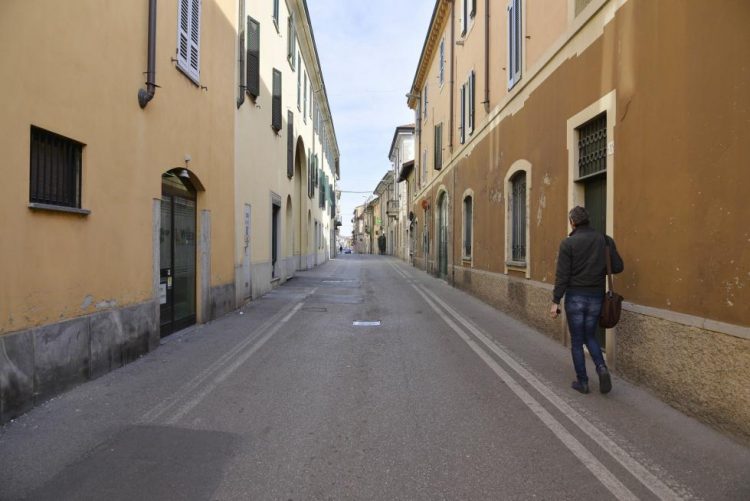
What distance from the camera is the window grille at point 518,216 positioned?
9.93m

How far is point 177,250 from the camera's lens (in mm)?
8000

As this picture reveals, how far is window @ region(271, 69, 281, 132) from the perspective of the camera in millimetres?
15066

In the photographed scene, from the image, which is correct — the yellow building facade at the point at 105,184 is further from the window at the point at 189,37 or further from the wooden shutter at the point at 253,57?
the wooden shutter at the point at 253,57

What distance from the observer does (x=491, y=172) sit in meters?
12.1

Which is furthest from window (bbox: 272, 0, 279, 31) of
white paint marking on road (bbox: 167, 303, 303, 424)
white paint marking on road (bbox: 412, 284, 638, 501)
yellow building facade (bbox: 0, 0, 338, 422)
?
white paint marking on road (bbox: 412, 284, 638, 501)

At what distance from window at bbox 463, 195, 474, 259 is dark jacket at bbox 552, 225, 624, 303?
986 cm

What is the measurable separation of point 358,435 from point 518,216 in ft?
24.4

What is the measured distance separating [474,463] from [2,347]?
12.5ft

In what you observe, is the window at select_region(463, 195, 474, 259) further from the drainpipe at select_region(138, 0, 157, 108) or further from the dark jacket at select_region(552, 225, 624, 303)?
the drainpipe at select_region(138, 0, 157, 108)

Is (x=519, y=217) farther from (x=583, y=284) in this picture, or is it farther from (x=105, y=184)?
(x=105, y=184)

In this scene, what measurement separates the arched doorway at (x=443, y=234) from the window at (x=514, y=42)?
9022mm

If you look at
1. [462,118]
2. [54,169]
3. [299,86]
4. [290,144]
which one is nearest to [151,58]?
[54,169]

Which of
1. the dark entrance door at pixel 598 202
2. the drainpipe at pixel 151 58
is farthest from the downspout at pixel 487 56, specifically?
the drainpipe at pixel 151 58

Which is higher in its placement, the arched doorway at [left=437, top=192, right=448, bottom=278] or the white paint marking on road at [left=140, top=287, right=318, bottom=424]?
the arched doorway at [left=437, top=192, right=448, bottom=278]
